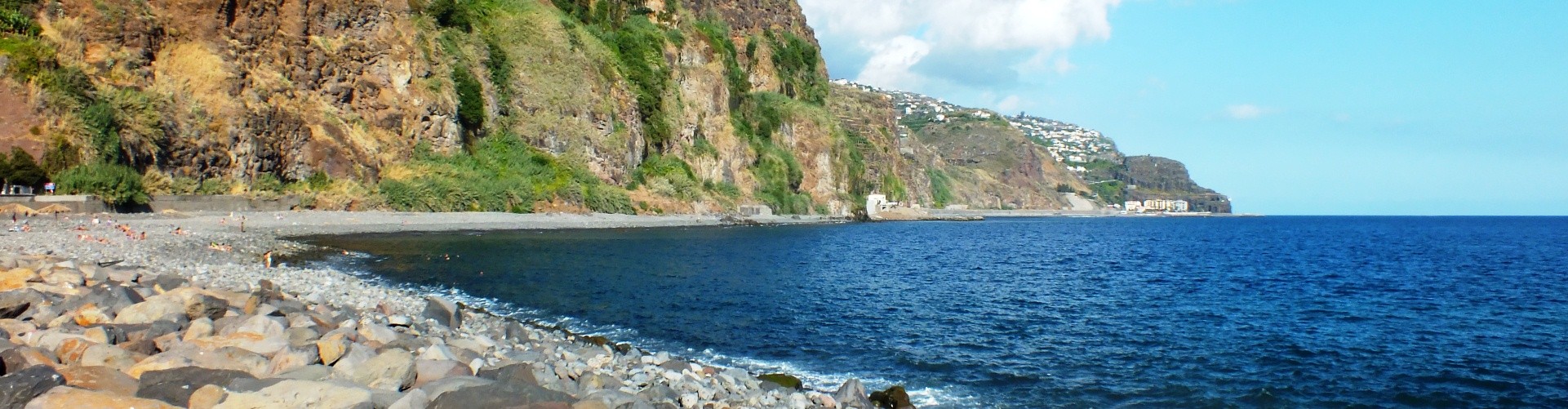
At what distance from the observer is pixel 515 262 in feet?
92.8

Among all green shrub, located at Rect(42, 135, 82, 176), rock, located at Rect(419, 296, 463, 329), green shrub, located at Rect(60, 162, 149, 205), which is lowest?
rock, located at Rect(419, 296, 463, 329)

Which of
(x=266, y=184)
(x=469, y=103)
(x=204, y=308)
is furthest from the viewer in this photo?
(x=469, y=103)

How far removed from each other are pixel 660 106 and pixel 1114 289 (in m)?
52.9

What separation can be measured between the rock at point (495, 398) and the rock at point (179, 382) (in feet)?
5.41

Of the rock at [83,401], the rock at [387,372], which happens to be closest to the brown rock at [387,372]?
the rock at [387,372]

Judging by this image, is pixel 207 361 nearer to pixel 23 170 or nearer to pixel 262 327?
pixel 262 327

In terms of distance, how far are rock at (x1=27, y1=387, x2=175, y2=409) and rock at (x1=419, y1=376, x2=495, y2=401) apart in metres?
1.71

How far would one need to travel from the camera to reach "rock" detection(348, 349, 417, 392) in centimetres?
758

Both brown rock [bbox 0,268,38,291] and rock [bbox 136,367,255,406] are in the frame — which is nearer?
rock [bbox 136,367,255,406]

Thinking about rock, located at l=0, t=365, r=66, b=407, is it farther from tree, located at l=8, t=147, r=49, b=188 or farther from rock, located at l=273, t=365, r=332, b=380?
tree, located at l=8, t=147, r=49, b=188

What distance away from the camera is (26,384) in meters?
6.35

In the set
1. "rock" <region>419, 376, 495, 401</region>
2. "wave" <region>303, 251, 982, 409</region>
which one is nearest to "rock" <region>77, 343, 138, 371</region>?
"rock" <region>419, 376, 495, 401</region>

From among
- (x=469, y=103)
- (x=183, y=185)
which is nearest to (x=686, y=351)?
(x=183, y=185)

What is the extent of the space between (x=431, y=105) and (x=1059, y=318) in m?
43.6
